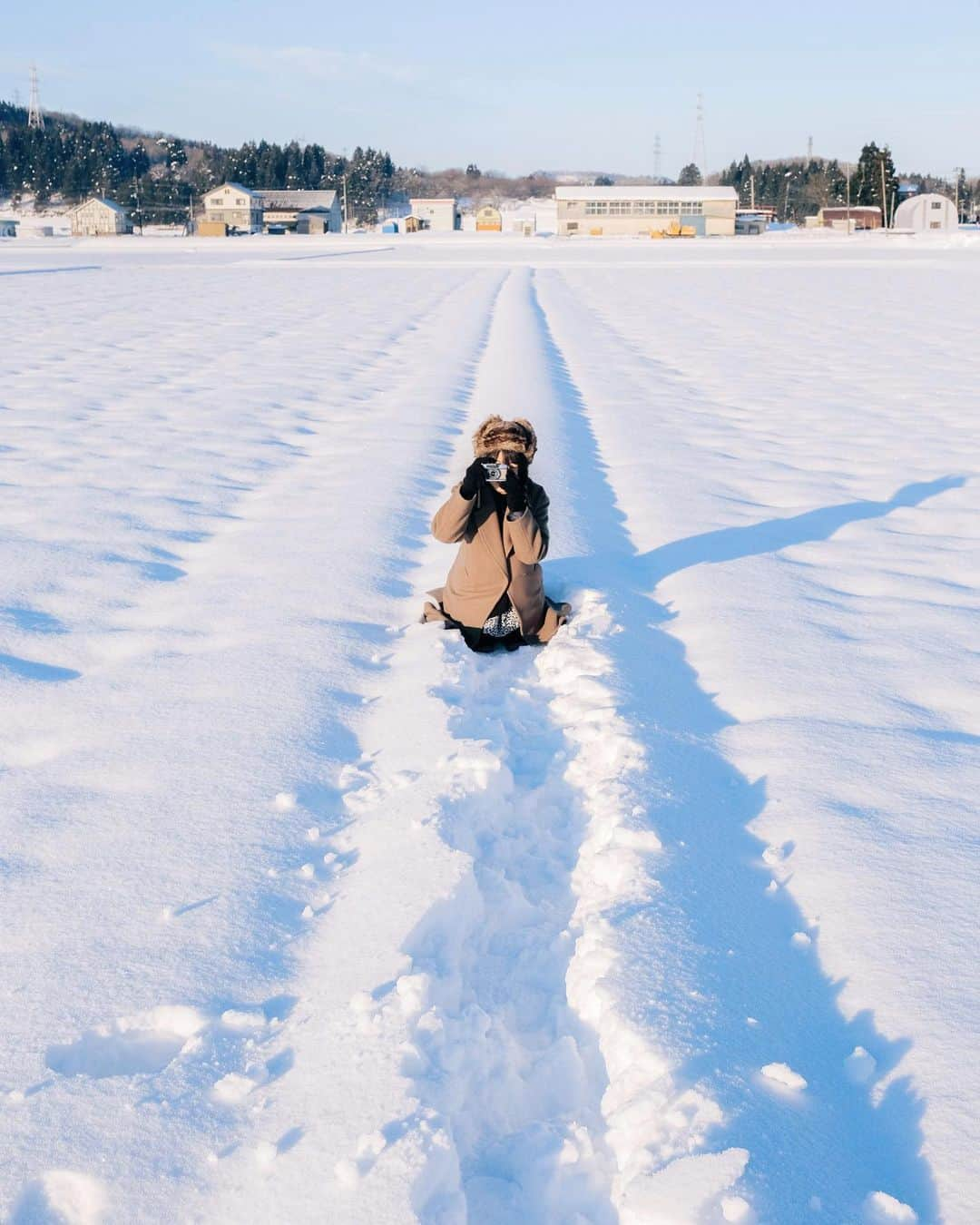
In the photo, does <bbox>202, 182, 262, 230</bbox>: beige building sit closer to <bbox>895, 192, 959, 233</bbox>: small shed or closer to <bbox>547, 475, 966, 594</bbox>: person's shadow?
<bbox>895, 192, 959, 233</bbox>: small shed

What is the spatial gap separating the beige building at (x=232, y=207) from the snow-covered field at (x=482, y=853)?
8645 cm

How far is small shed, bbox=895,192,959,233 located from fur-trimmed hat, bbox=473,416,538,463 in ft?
280

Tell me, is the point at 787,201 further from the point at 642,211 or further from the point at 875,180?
the point at 642,211

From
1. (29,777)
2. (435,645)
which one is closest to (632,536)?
(435,645)

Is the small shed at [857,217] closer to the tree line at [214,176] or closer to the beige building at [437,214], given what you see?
the tree line at [214,176]

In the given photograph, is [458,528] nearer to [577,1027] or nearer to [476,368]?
[577,1027]

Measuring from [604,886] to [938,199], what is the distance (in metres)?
88.3

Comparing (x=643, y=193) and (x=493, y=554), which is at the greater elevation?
(x=643, y=193)

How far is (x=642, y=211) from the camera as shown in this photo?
270 ft

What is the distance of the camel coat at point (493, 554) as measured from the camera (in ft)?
12.8

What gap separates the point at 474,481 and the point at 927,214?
288ft

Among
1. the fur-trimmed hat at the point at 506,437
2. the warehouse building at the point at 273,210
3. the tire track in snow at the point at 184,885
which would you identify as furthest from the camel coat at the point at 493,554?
the warehouse building at the point at 273,210

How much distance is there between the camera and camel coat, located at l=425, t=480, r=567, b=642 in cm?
389

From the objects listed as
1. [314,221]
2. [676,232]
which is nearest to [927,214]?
[676,232]
